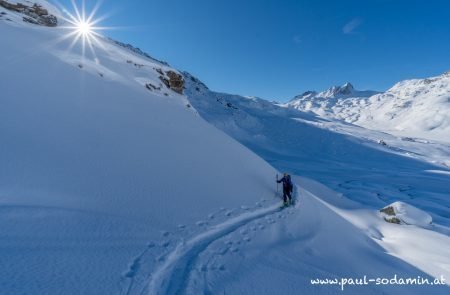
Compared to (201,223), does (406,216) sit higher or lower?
lower

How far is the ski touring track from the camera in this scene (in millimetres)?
4367

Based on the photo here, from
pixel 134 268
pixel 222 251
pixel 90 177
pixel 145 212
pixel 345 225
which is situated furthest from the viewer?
pixel 345 225

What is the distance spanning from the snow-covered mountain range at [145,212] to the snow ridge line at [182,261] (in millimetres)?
28

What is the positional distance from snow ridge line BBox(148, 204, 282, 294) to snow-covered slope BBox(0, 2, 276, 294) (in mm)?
259

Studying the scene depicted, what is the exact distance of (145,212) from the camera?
243 inches

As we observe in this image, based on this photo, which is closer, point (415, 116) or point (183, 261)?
point (183, 261)

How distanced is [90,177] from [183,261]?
327 centimetres

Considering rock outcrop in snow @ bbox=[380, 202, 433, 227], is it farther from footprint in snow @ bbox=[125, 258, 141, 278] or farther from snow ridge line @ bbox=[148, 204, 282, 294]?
footprint in snow @ bbox=[125, 258, 141, 278]

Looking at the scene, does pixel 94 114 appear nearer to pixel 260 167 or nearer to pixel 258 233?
pixel 258 233

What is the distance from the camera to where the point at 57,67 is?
12258 millimetres

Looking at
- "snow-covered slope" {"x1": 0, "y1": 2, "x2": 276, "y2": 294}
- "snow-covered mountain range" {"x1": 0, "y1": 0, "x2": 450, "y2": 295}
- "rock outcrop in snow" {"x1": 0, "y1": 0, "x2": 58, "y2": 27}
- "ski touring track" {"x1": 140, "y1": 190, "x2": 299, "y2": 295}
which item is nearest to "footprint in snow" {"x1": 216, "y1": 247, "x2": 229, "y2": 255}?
"snow-covered mountain range" {"x1": 0, "y1": 0, "x2": 450, "y2": 295}

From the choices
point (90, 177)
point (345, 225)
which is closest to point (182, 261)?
point (90, 177)

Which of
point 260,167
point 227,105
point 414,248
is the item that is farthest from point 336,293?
point 227,105

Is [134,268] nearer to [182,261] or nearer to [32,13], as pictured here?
[182,261]
